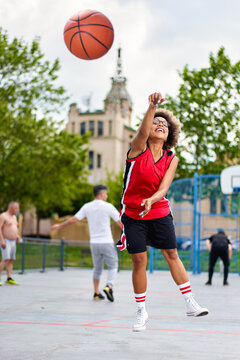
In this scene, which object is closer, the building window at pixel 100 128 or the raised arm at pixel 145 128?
the raised arm at pixel 145 128

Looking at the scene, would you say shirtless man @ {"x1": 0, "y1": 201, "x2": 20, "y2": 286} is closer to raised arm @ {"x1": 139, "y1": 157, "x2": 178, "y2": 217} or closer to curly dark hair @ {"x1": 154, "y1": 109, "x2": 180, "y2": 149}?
curly dark hair @ {"x1": 154, "y1": 109, "x2": 180, "y2": 149}

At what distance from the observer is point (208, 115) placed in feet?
82.4

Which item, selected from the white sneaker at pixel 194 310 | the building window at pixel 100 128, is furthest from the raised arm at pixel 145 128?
the building window at pixel 100 128

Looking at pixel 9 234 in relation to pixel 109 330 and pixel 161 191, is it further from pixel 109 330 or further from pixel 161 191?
pixel 161 191

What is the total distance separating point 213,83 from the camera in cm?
2503

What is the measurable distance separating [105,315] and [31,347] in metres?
2.45

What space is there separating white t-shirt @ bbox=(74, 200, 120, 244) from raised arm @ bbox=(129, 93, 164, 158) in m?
3.91

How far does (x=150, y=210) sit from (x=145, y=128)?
786 mm

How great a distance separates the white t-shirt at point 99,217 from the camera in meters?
8.95

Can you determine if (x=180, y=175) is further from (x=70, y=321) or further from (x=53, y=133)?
(x=70, y=321)

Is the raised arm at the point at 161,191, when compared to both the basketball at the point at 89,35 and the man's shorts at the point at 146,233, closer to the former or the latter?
the man's shorts at the point at 146,233

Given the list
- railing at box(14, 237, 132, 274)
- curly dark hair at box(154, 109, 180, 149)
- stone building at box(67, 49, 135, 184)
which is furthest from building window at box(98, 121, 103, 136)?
curly dark hair at box(154, 109, 180, 149)

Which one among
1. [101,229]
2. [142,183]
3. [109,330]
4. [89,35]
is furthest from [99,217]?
[142,183]

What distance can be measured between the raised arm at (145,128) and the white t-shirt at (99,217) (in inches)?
154
